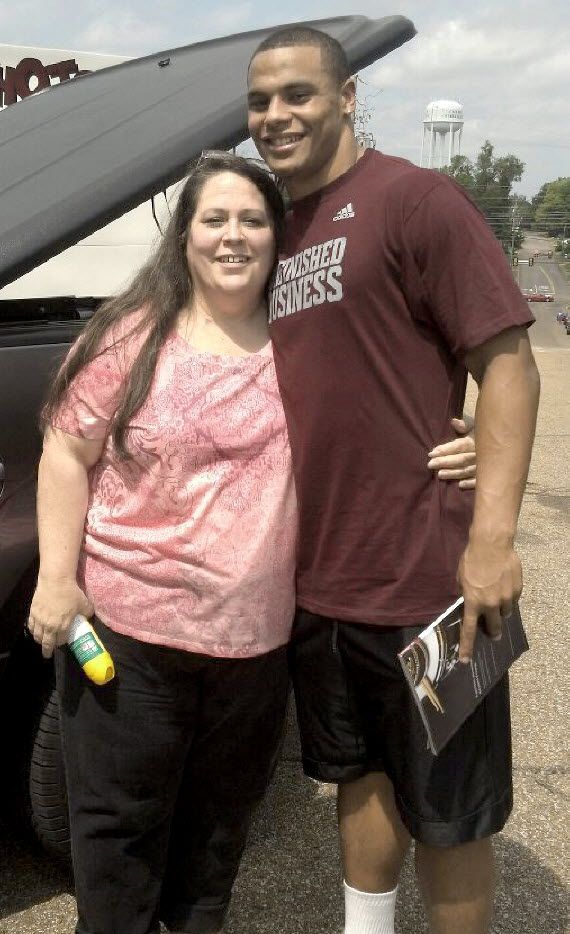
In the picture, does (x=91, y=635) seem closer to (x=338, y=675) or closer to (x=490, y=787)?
(x=338, y=675)

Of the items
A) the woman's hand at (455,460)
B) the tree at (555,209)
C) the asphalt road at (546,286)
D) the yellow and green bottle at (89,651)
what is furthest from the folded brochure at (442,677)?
the tree at (555,209)

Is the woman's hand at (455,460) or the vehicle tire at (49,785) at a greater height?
the woman's hand at (455,460)

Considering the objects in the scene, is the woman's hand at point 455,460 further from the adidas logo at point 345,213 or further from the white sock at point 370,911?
the white sock at point 370,911

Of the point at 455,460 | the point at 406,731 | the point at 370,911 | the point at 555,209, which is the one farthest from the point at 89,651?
the point at 555,209

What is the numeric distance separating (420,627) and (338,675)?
214 mm

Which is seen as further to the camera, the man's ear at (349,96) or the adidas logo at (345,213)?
the man's ear at (349,96)

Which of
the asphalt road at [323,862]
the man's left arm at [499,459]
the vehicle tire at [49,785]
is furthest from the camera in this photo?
the asphalt road at [323,862]

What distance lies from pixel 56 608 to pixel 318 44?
112cm

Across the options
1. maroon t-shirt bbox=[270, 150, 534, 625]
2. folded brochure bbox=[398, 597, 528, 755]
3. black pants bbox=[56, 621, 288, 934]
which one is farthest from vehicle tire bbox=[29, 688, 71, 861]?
folded brochure bbox=[398, 597, 528, 755]

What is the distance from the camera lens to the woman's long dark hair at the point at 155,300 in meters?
1.57

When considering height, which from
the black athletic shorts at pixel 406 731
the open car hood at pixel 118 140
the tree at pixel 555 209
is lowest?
the tree at pixel 555 209

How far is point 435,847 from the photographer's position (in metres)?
1.66

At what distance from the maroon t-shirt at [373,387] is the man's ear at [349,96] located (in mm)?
109

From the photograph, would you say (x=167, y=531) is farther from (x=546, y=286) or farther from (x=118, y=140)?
(x=546, y=286)
